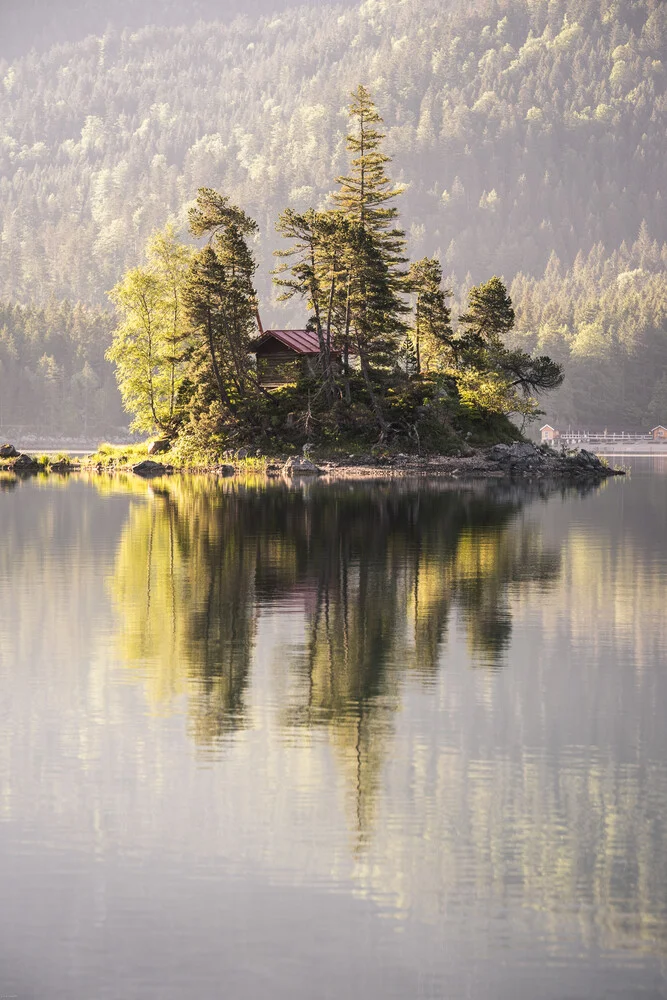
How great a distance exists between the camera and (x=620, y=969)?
35.5 ft

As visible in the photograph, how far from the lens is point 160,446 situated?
111500 millimetres

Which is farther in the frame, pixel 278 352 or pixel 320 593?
pixel 278 352

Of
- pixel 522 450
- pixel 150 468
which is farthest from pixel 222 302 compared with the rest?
pixel 522 450

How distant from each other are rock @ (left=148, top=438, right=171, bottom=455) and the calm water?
80.2 meters

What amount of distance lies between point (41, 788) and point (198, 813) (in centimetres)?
189

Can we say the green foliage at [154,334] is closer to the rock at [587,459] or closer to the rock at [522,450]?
the rock at [522,450]

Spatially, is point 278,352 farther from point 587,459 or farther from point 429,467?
point 587,459

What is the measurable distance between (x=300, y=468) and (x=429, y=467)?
8.97m

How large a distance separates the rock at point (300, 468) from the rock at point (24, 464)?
23711 millimetres

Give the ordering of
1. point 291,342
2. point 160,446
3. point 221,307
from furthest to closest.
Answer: point 160,446, point 291,342, point 221,307

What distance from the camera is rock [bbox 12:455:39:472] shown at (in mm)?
111188

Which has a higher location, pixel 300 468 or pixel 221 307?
pixel 221 307

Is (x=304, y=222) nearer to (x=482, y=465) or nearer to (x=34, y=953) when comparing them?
(x=482, y=465)

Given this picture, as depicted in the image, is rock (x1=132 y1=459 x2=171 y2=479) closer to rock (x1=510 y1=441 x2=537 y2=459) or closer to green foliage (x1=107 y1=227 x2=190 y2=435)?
green foliage (x1=107 y1=227 x2=190 y2=435)
